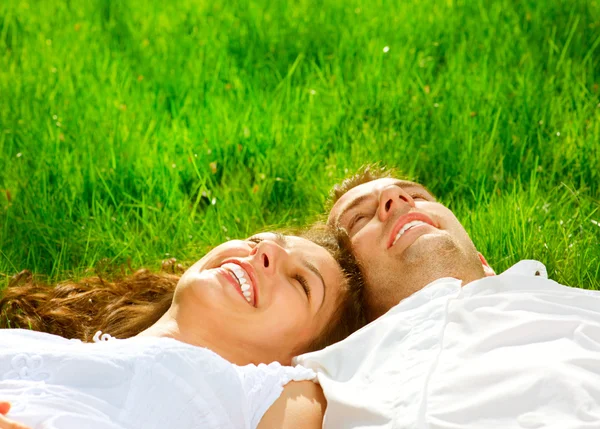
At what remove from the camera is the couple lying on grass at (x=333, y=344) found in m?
2.17

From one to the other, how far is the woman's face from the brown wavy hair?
0.23 metres

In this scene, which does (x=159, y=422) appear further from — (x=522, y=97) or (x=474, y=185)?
(x=522, y=97)

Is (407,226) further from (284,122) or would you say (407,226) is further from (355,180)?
(284,122)

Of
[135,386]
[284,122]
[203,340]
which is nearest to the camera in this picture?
[135,386]

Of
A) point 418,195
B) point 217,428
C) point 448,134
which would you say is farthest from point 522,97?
point 217,428

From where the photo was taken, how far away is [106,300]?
3225 mm

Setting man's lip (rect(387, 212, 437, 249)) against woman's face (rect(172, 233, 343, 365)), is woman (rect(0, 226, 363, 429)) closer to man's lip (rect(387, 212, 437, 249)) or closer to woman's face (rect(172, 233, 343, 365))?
woman's face (rect(172, 233, 343, 365))

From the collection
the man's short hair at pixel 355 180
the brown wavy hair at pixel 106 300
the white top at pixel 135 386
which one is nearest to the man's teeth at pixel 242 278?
the white top at pixel 135 386

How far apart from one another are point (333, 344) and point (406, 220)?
24.0 inches

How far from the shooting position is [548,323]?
240cm

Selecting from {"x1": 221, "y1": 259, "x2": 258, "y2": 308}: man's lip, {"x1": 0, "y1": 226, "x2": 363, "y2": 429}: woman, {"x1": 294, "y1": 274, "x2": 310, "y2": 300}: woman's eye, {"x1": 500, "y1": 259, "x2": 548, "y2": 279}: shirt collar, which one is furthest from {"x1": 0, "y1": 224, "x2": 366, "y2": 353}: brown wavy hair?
{"x1": 500, "y1": 259, "x2": 548, "y2": 279}: shirt collar

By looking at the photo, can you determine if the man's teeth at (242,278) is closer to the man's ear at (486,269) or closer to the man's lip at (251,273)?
the man's lip at (251,273)

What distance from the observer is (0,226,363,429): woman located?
2217 millimetres

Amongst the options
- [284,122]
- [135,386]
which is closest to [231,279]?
[135,386]
